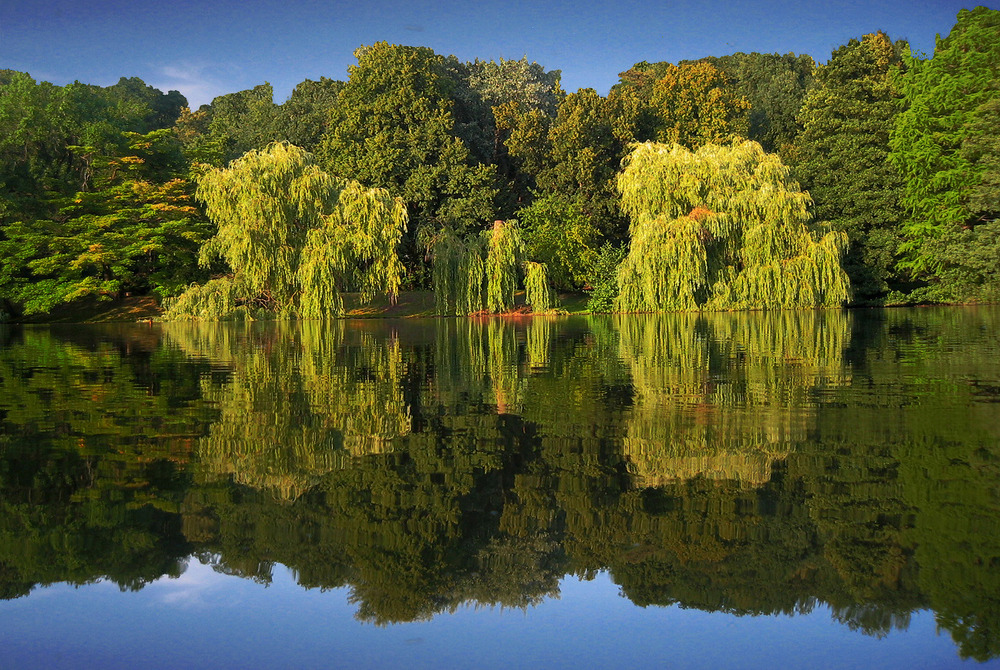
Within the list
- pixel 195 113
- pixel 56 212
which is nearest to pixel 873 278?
pixel 56 212

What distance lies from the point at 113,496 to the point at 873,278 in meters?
44.9

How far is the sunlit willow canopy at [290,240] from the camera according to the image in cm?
3922

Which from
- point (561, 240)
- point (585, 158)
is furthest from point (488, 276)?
point (585, 158)

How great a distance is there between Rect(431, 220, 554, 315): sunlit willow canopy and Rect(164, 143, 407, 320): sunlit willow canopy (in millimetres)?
2697

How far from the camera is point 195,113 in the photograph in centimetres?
9500

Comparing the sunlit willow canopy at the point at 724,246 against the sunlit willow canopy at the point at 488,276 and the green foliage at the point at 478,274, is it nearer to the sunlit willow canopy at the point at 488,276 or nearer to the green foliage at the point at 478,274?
the sunlit willow canopy at the point at 488,276

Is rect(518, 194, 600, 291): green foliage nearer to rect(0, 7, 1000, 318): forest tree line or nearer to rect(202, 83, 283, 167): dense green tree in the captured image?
rect(0, 7, 1000, 318): forest tree line

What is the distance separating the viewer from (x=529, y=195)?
60.9 meters

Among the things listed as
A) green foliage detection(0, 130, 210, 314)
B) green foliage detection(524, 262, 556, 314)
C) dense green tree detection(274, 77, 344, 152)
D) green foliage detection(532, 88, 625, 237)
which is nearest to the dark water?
green foliage detection(524, 262, 556, 314)

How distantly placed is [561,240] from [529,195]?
1264 cm

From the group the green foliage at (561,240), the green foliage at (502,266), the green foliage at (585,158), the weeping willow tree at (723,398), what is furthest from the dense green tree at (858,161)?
the weeping willow tree at (723,398)

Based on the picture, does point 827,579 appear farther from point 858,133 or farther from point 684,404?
point 858,133

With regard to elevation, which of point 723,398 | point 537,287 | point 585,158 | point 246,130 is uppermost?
point 246,130

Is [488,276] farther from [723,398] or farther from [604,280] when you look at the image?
[723,398]
